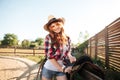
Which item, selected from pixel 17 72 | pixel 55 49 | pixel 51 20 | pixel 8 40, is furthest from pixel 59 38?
pixel 8 40

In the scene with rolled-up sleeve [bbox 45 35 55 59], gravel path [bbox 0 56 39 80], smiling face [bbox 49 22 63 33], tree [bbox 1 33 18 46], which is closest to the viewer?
rolled-up sleeve [bbox 45 35 55 59]

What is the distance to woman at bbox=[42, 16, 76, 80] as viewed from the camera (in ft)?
10.4

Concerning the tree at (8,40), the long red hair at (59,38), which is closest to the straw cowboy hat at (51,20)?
the long red hair at (59,38)

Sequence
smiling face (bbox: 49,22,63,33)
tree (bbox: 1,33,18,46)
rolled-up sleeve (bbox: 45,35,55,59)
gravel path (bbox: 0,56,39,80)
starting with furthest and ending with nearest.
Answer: tree (bbox: 1,33,18,46)
gravel path (bbox: 0,56,39,80)
smiling face (bbox: 49,22,63,33)
rolled-up sleeve (bbox: 45,35,55,59)

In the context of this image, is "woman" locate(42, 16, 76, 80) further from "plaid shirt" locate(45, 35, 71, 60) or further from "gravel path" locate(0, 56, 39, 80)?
"gravel path" locate(0, 56, 39, 80)

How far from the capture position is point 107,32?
8.16m

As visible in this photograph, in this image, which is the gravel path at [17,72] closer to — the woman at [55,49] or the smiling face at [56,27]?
the woman at [55,49]

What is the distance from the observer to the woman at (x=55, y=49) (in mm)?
3162

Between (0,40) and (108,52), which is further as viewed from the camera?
(0,40)

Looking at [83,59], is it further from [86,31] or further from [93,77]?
[86,31]

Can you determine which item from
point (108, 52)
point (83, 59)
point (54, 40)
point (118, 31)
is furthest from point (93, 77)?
point (108, 52)

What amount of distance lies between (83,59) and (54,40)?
773 millimetres

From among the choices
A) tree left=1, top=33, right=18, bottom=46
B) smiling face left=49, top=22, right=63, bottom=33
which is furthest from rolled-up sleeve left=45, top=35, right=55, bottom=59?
tree left=1, top=33, right=18, bottom=46

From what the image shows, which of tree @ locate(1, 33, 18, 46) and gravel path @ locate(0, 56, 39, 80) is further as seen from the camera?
tree @ locate(1, 33, 18, 46)
